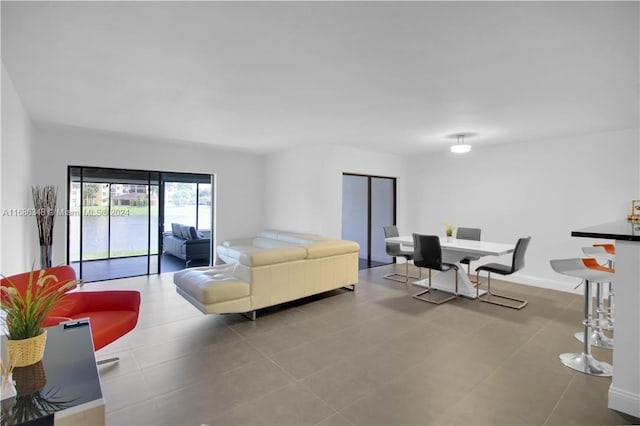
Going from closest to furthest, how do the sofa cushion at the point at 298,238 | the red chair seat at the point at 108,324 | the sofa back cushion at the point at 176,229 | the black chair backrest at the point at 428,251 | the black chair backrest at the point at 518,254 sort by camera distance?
the red chair seat at the point at 108,324
the black chair backrest at the point at 518,254
the black chair backrest at the point at 428,251
the sofa cushion at the point at 298,238
the sofa back cushion at the point at 176,229

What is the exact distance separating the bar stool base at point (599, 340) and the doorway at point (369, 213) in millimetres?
3920

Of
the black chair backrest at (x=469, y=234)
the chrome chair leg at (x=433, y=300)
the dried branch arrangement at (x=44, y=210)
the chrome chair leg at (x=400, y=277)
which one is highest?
the dried branch arrangement at (x=44, y=210)

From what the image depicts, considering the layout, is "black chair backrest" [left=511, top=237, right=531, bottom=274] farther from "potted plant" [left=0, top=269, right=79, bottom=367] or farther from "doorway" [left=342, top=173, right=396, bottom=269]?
"potted plant" [left=0, top=269, right=79, bottom=367]

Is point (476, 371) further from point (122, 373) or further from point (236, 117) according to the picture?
point (236, 117)

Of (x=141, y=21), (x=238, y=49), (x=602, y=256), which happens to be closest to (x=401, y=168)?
(x=602, y=256)

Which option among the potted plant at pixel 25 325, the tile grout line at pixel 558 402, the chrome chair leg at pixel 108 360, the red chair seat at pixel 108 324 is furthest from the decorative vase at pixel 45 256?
the tile grout line at pixel 558 402

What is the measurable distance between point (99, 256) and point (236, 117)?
504 centimetres

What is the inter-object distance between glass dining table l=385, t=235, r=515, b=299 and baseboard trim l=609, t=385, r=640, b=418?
81.1 inches

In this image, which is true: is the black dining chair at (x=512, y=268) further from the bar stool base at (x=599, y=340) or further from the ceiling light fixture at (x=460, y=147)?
the ceiling light fixture at (x=460, y=147)

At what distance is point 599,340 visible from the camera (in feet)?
10.5

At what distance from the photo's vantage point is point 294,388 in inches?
93.7

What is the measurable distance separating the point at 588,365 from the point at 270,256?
10.6ft

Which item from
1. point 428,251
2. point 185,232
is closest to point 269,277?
point 428,251

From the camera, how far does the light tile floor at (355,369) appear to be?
2100 mm
